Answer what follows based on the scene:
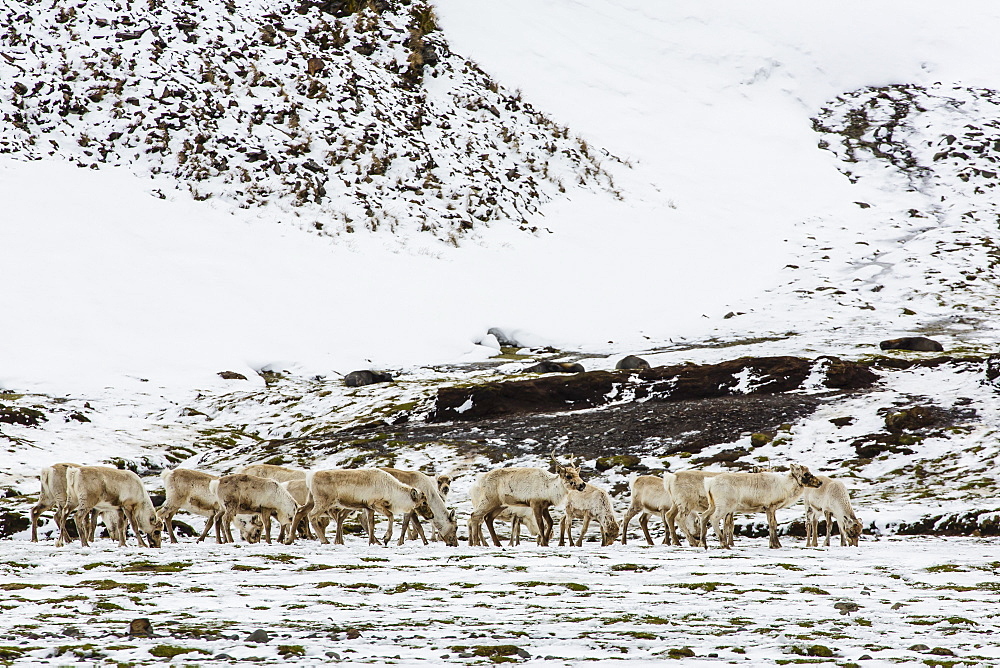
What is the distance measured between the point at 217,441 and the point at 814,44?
311ft

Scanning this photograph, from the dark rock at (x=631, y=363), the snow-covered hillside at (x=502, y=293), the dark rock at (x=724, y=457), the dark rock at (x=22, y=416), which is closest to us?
the snow-covered hillside at (x=502, y=293)

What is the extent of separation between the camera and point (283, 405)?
4056 centimetres

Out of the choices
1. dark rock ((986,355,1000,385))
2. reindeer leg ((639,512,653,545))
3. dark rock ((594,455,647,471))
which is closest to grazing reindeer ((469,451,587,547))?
reindeer leg ((639,512,653,545))

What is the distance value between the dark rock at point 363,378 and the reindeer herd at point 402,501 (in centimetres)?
2206

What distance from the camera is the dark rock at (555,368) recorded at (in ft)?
147

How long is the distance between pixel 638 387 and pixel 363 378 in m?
12.7

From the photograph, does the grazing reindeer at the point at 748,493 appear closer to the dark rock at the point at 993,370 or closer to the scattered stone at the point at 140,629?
the scattered stone at the point at 140,629

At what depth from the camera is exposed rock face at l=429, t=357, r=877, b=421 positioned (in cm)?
3638

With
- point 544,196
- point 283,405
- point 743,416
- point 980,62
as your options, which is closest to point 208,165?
point 544,196

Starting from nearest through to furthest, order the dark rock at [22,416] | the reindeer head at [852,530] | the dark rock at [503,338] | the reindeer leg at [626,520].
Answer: the reindeer head at [852,530]
the reindeer leg at [626,520]
the dark rock at [22,416]
the dark rock at [503,338]

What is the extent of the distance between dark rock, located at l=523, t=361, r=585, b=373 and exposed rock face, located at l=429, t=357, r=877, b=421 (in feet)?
17.1

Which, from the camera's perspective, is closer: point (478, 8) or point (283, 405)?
point (283, 405)

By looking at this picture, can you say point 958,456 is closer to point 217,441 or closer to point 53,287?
point 217,441

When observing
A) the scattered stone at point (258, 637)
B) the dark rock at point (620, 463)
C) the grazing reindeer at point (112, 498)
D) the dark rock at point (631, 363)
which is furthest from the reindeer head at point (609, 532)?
the dark rock at point (631, 363)
